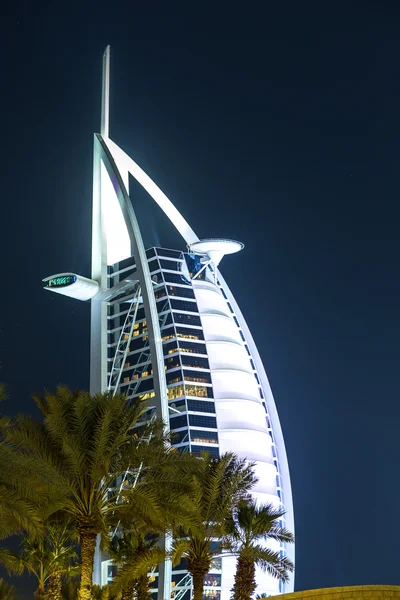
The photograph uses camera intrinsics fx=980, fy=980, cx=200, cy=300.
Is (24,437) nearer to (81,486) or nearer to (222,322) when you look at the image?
(81,486)

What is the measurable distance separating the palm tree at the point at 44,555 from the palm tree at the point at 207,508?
5578 mm

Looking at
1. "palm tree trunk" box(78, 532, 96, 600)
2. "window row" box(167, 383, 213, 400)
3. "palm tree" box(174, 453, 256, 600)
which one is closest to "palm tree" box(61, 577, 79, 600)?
"palm tree" box(174, 453, 256, 600)

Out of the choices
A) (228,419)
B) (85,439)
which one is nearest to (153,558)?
(85,439)

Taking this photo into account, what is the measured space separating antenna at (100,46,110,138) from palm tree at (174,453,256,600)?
191ft

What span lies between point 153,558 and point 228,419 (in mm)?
47511

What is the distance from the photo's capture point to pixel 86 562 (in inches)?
1403

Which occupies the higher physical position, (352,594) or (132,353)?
(132,353)

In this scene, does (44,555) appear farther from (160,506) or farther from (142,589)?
(160,506)

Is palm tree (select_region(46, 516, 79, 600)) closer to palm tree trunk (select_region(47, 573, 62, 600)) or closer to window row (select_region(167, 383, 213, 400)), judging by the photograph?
palm tree trunk (select_region(47, 573, 62, 600))

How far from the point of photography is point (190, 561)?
127ft

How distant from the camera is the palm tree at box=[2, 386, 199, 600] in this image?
110 ft

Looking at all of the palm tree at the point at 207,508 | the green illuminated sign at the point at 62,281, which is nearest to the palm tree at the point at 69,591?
the palm tree at the point at 207,508

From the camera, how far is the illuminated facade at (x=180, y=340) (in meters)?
83.6

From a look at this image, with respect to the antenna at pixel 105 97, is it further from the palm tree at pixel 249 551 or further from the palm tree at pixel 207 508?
the palm tree at pixel 249 551
